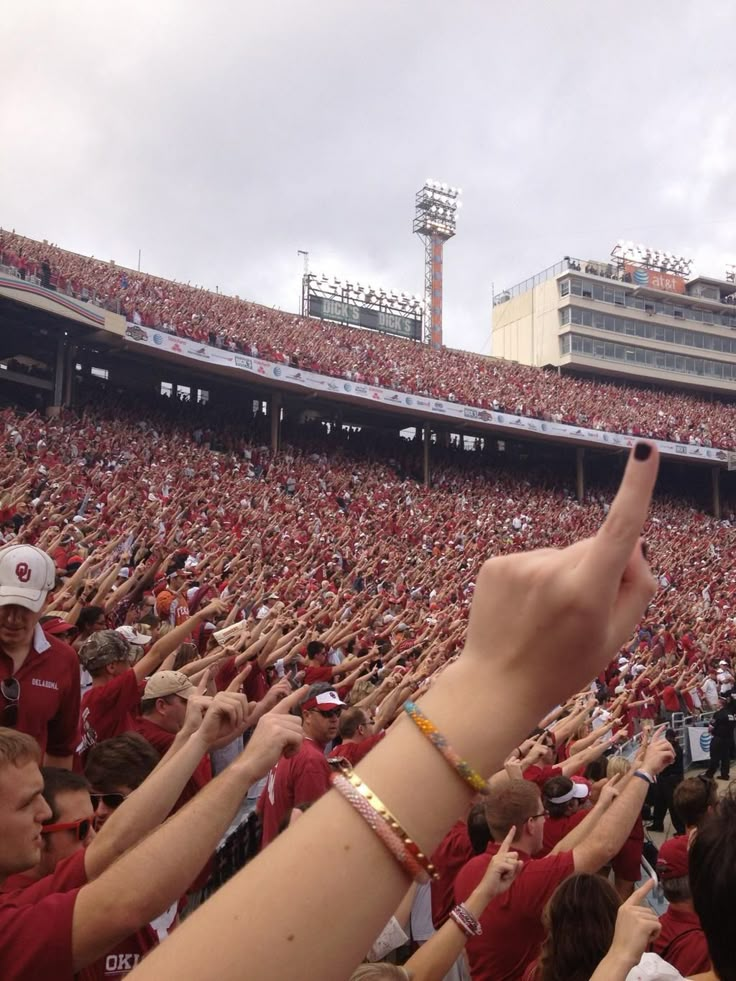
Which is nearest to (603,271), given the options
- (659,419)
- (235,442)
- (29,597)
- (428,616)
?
(659,419)

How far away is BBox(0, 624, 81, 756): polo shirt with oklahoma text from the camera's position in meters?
3.44

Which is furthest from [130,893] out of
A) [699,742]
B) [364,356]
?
[364,356]

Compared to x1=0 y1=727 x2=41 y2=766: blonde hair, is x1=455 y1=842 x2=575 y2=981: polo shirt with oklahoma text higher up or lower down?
lower down

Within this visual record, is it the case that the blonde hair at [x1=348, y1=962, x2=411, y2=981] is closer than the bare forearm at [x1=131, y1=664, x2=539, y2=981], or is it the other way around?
the bare forearm at [x1=131, y1=664, x2=539, y2=981]

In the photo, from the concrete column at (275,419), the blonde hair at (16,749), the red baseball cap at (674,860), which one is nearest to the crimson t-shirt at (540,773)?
the red baseball cap at (674,860)

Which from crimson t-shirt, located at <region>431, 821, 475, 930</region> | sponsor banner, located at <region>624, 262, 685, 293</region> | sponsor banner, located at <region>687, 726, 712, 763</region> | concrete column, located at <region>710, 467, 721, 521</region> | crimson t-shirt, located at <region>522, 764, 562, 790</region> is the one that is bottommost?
sponsor banner, located at <region>687, 726, 712, 763</region>

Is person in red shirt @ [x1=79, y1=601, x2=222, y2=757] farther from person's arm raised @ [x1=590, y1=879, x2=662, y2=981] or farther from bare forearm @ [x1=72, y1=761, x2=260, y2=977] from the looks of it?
person's arm raised @ [x1=590, y1=879, x2=662, y2=981]

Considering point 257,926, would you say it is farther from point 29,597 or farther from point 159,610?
point 159,610

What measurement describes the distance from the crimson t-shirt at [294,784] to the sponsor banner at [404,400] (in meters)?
21.7

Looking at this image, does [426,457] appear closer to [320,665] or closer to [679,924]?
[320,665]

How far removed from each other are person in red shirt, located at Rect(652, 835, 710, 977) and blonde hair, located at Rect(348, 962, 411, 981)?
903mm

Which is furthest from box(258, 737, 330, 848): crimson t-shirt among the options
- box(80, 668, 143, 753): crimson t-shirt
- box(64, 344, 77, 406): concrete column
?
box(64, 344, 77, 406): concrete column

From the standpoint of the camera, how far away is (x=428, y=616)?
546 inches

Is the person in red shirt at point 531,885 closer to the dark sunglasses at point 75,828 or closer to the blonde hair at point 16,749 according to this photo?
the dark sunglasses at point 75,828
